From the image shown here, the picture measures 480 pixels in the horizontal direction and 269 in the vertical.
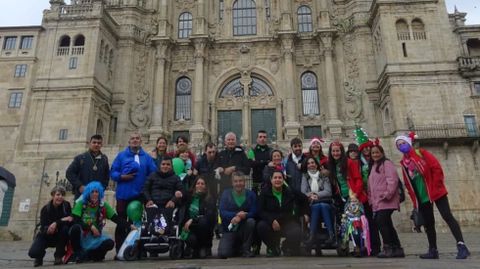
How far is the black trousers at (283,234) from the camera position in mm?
7484

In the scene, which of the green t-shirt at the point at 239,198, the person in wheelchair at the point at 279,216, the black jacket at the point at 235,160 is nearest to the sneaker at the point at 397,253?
the person in wheelchair at the point at 279,216

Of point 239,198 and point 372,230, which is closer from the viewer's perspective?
point 372,230

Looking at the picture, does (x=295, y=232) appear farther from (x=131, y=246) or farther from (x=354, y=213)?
(x=131, y=246)

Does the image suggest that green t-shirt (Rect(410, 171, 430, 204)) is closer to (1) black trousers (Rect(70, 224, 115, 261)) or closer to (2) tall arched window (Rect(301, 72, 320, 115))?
(1) black trousers (Rect(70, 224, 115, 261))

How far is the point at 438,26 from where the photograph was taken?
2719 centimetres

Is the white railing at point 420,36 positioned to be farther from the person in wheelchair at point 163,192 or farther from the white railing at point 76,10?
the person in wheelchair at point 163,192

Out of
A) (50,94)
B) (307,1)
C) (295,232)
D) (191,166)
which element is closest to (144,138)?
(50,94)

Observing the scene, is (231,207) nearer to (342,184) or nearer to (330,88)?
(342,184)

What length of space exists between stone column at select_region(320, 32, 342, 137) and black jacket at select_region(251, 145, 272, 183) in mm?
20676

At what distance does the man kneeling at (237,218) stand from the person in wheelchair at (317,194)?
1.15 m

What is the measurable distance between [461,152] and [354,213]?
20164 mm

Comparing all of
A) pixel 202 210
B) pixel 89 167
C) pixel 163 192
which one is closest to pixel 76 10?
pixel 89 167

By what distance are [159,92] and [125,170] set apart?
78.3 feet

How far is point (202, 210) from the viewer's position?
783 cm
